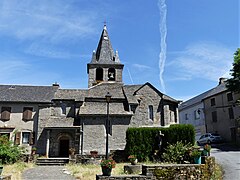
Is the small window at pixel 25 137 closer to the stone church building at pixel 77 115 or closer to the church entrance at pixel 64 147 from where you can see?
the stone church building at pixel 77 115

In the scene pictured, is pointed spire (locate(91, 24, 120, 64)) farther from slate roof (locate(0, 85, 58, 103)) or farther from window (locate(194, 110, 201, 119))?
window (locate(194, 110, 201, 119))

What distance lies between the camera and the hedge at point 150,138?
64.1 ft

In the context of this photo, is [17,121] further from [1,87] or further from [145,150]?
[145,150]

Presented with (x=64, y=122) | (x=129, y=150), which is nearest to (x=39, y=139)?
(x=64, y=122)

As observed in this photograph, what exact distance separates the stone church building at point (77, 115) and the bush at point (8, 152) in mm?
4332

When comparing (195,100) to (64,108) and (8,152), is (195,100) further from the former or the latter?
(8,152)

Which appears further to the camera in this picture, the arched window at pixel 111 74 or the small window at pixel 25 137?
the arched window at pixel 111 74

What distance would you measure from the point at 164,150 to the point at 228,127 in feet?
55.8

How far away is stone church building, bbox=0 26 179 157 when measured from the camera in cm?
2450

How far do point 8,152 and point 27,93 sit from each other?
10.7 metres

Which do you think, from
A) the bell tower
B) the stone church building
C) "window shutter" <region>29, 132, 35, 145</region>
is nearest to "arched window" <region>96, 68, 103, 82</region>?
the bell tower

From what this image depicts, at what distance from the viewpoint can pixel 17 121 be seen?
1033 inches

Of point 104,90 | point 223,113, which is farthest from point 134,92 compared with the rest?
point 223,113

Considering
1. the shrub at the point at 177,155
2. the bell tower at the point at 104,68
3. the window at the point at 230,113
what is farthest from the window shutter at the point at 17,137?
the window at the point at 230,113
